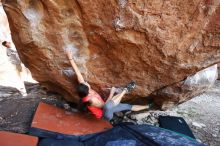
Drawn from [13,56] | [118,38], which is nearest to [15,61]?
[13,56]

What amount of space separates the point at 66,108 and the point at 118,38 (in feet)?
3.98

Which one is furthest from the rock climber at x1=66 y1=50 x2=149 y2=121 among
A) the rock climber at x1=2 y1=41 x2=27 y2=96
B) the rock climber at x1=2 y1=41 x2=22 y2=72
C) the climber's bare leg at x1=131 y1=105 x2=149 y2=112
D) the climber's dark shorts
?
the rock climber at x1=2 y1=41 x2=22 y2=72

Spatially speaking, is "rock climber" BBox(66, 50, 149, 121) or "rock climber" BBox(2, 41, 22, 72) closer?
"rock climber" BBox(66, 50, 149, 121)

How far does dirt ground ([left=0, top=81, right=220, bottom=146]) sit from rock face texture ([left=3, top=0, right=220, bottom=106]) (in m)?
0.43

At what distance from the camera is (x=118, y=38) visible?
2.94 metres

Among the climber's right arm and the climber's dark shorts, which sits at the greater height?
the climber's right arm

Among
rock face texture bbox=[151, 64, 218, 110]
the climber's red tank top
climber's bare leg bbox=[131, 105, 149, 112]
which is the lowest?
the climber's red tank top

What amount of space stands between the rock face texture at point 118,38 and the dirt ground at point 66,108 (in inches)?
17.1

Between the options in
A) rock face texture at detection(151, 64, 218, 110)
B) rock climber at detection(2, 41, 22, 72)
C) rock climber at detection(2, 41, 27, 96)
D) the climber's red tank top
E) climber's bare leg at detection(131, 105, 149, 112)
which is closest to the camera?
the climber's red tank top

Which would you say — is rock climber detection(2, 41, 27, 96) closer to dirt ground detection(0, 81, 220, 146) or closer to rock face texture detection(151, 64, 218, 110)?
dirt ground detection(0, 81, 220, 146)

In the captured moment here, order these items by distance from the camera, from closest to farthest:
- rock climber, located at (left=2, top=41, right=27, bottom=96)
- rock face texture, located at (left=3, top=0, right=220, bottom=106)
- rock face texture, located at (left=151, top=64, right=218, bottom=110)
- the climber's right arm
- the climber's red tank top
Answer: rock face texture, located at (left=3, top=0, right=220, bottom=106)
the climber's right arm
the climber's red tank top
rock face texture, located at (left=151, top=64, right=218, bottom=110)
rock climber, located at (left=2, top=41, right=27, bottom=96)

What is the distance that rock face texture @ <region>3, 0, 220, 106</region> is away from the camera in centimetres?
279

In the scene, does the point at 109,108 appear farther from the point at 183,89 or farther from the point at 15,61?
the point at 15,61

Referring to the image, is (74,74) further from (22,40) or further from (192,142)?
(192,142)
